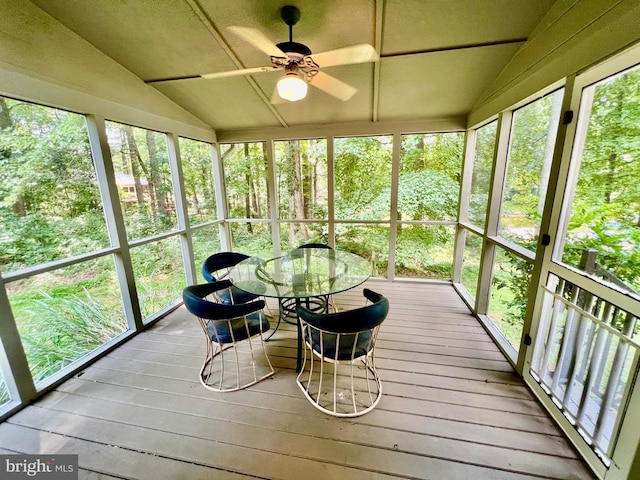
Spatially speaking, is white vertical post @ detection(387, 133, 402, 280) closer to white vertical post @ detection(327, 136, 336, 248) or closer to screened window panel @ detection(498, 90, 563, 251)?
white vertical post @ detection(327, 136, 336, 248)

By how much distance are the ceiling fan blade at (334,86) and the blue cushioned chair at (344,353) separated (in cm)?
232

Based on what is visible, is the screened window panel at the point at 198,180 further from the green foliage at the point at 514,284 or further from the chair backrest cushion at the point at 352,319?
the green foliage at the point at 514,284

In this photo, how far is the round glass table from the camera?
218cm

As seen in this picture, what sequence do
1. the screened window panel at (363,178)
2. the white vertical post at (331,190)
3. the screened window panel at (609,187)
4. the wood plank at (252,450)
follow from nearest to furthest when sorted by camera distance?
1. the screened window panel at (609,187)
2. the wood plank at (252,450)
3. the white vertical post at (331,190)
4. the screened window panel at (363,178)

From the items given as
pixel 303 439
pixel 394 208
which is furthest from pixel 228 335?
pixel 394 208

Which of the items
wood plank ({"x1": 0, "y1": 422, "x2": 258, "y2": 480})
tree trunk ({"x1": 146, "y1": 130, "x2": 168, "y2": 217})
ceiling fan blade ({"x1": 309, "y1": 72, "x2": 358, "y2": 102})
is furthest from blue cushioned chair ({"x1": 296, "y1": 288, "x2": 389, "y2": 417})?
tree trunk ({"x1": 146, "y1": 130, "x2": 168, "y2": 217})

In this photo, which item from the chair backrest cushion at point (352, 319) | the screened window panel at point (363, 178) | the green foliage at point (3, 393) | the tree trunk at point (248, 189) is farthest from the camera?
the tree trunk at point (248, 189)

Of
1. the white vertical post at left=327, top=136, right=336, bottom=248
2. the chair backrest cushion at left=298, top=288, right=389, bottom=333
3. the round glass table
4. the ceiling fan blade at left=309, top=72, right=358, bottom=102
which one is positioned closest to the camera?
the chair backrest cushion at left=298, top=288, right=389, bottom=333

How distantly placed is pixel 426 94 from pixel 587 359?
9.64 feet

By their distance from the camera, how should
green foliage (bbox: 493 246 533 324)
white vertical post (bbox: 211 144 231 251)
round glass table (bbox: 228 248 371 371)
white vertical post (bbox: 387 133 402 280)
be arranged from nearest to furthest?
round glass table (bbox: 228 248 371 371) → green foliage (bbox: 493 246 533 324) → white vertical post (bbox: 387 133 402 280) → white vertical post (bbox: 211 144 231 251)

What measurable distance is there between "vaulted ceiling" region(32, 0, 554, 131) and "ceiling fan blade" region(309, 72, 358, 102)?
72mm

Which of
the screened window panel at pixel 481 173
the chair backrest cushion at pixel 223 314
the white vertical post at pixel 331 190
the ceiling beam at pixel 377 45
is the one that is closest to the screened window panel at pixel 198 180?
the chair backrest cushion at pixel 223 314

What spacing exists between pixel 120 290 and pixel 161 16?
8.63 ft

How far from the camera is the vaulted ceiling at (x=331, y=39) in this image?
189 cm
